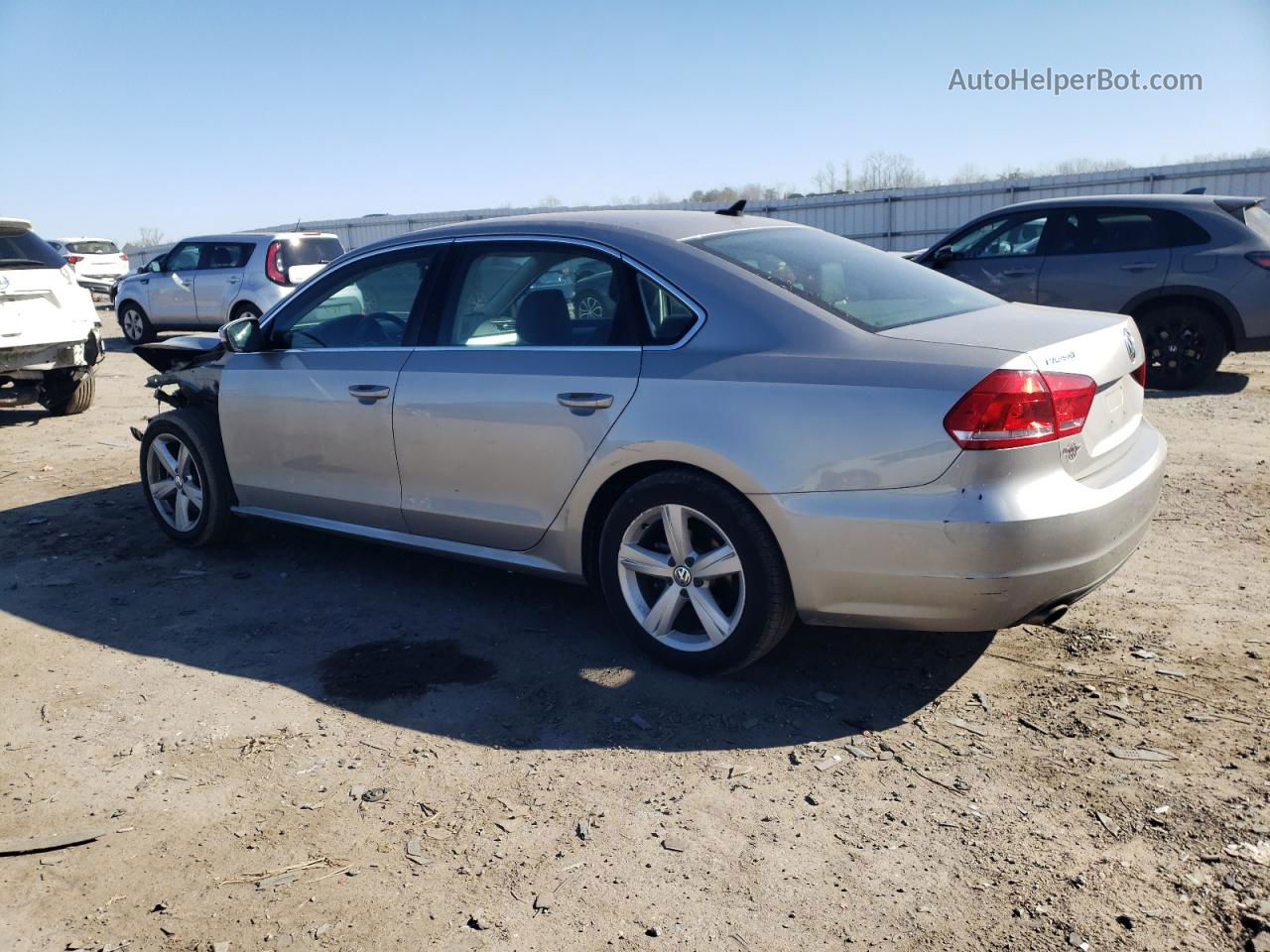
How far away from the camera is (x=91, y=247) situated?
31.4 meters

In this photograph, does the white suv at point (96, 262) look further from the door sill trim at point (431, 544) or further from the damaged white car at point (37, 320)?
the door sill trim at point (431, 544)

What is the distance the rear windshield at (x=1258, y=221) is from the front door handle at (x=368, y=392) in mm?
8299

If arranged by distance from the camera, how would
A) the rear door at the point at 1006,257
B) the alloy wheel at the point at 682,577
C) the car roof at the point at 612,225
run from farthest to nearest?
the rear door at the point at 1006,257 → the car roof at the point at 612,225 → the alloy wheel at the point at 682,577

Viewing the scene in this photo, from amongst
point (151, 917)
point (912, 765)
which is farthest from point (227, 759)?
point (912, 765)

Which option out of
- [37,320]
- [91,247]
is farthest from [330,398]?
[91,247]

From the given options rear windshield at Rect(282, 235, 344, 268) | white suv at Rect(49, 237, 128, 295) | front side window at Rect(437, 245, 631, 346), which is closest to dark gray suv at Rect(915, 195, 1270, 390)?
front side window at Rect(437, 245, 631, 346)

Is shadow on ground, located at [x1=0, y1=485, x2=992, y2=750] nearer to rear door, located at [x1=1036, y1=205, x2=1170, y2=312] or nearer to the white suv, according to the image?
rear door, located at [x1=1036, y1=205, x2=1170, y2=312]

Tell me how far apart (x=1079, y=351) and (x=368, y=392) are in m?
2.96

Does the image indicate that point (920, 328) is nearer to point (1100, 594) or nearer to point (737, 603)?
point (737, 603)

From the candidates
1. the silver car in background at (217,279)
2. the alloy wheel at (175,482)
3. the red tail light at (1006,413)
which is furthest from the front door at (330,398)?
the silver car in background at (217,279)

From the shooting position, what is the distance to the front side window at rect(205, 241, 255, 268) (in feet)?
51.5

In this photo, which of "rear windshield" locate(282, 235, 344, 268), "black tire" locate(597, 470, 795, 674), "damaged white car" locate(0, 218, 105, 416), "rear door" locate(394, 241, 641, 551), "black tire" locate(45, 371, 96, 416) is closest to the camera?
"black tire" locate(597, 470, 795, 674)

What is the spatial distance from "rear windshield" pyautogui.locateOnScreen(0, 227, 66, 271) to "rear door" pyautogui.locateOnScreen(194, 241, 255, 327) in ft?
19.1

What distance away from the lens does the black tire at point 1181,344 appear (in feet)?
31.5
